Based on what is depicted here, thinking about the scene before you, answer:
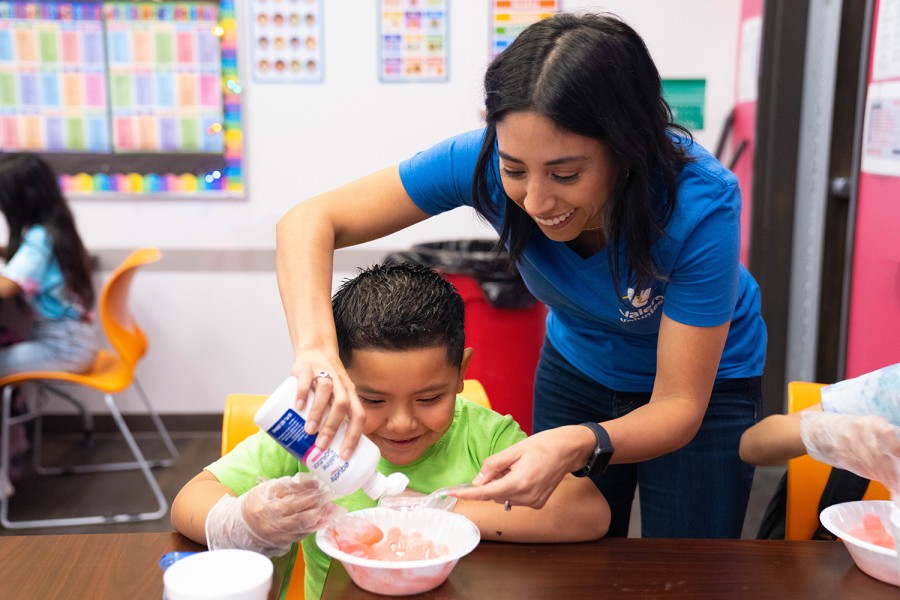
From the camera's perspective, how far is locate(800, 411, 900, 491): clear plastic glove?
0.96 m

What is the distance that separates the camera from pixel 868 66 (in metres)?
2.49

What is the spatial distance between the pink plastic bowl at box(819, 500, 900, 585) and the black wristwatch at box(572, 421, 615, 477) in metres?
0.27

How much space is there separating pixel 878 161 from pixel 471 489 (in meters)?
1.95

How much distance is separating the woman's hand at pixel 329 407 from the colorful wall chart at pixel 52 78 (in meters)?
3.04

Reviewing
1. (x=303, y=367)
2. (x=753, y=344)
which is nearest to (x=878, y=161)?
(x=753, y=344)

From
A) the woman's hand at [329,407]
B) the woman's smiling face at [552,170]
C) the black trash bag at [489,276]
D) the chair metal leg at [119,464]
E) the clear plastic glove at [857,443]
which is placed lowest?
the chair metal leg at [119,464]

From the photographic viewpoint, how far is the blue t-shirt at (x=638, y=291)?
3.88 feet

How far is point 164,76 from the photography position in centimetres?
356

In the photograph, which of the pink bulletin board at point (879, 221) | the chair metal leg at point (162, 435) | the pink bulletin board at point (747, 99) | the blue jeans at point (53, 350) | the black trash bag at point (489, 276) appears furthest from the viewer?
the chair metal leg at point (162, 435)

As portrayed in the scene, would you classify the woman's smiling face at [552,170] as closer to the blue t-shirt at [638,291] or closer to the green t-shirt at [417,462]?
the blue t-shirt at [638,291]

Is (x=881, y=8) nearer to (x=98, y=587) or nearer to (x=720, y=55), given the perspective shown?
(x=720, y=55)

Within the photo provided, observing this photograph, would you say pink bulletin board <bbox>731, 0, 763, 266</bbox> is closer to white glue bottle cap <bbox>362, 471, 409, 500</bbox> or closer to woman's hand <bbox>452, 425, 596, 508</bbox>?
woman's hand <bbox>452, 425, 596, 508</bbox>

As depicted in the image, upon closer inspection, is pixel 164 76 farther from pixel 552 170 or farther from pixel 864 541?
pixel 864 541

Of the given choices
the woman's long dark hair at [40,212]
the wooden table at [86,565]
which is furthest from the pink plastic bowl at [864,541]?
the woman's long dark hair at [40,212]
